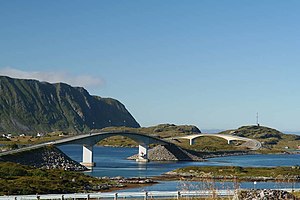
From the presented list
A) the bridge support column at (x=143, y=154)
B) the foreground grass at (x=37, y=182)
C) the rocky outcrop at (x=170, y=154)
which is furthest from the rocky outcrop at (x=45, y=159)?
the rocky outcrop at (x=170, y=154)

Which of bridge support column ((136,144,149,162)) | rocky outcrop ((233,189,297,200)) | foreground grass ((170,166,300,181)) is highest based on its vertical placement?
bridge support column ((136,144,149,162))

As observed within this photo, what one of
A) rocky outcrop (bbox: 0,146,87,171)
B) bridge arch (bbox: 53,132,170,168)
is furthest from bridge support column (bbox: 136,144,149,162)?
rocky outcrop (bbox: 0,146,87,171)

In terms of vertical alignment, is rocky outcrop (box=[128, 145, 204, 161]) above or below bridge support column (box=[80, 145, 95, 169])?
above

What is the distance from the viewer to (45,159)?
118875mm

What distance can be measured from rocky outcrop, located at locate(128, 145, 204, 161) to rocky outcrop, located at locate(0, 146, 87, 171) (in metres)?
54.5

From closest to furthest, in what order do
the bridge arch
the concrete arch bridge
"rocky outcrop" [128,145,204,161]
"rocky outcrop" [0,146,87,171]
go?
"rocky outcrop" [0,146,87,171] < the concrete arch bridge < the bridge arch < "rocky outcrop" [128,145,204,161]

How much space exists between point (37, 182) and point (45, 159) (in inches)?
2013

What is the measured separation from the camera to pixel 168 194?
38.4 meters

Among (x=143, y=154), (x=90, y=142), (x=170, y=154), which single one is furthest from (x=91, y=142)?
(x=170, y=154)

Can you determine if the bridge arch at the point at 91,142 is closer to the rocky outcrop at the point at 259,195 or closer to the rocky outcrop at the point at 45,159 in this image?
the rocky outcrop at the point at 45,159

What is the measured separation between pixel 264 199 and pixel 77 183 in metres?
61.0

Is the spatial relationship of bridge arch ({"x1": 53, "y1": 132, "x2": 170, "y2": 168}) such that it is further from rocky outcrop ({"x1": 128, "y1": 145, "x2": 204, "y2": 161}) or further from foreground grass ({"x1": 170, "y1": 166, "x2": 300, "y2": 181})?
foreground grass ({"x1": 170, "y1": 166, "x2": 300, "y2": 181})

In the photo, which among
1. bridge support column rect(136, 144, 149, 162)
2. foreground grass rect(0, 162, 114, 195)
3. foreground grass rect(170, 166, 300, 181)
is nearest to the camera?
foreground grass rect(0, 162, 114, 195)

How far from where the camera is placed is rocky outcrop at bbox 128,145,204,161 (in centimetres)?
17888
